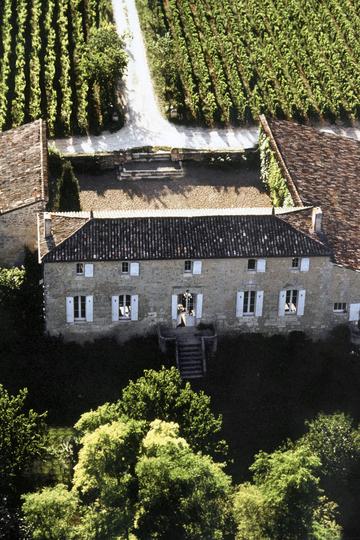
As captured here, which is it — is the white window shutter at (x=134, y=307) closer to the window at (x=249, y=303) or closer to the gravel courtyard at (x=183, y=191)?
the window at (x=249, y=303)

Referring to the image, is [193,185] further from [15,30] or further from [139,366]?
[15,30]

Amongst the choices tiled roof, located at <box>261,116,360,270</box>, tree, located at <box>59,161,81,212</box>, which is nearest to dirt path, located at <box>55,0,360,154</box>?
tiled roof, located at <box>261,116,360,270</box>

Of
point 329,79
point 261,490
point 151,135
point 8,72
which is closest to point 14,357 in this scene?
point 261,490

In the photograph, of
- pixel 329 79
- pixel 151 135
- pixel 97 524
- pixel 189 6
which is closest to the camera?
pixel 97 524

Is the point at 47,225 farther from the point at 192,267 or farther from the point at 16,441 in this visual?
the point at 16,441

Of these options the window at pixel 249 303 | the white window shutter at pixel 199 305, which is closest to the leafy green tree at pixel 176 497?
the white window shutter at pixel 199 305

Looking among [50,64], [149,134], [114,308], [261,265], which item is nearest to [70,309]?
[114,308]

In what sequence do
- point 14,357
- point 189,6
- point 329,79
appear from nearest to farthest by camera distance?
1. point 14,357
2. point 329,79
3. point 189,6
